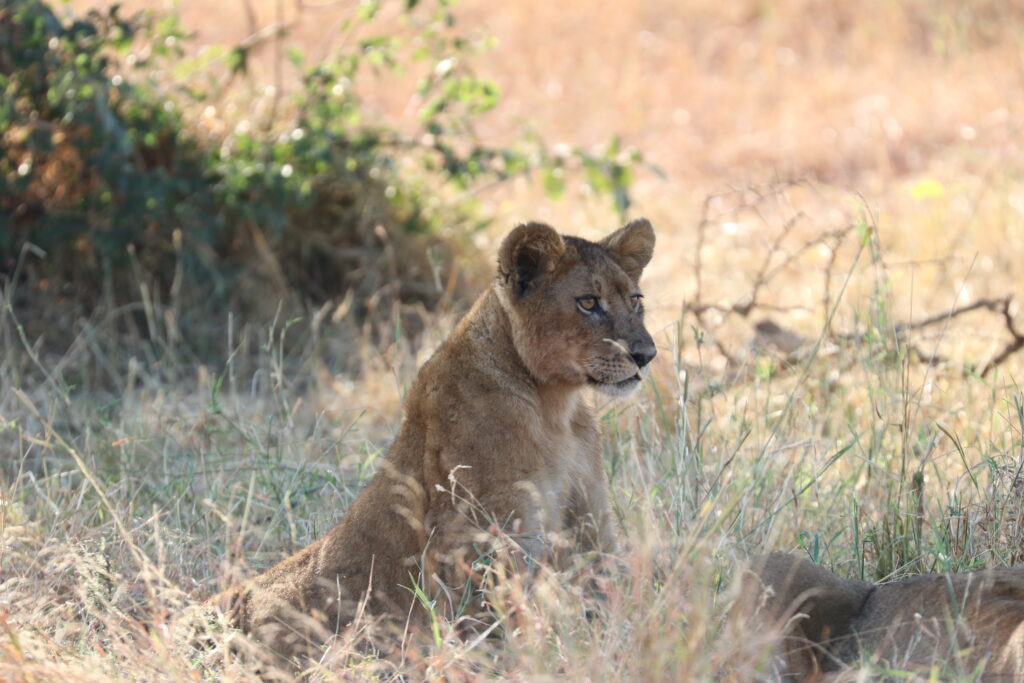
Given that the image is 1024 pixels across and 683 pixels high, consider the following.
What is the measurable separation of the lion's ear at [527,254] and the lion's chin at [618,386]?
15.0 inches

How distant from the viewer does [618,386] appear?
13.6 feet

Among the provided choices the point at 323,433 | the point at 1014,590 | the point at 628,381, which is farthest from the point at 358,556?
the point at 323,433

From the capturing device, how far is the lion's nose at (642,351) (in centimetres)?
407

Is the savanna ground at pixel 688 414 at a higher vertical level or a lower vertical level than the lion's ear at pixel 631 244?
lower

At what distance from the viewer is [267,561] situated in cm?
474

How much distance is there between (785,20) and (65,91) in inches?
472

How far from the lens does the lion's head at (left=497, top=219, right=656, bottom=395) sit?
408 centimetres

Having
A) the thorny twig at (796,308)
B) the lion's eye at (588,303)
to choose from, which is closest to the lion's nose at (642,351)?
the lion's eye at (588,303)

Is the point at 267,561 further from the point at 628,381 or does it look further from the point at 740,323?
the point at 740,323

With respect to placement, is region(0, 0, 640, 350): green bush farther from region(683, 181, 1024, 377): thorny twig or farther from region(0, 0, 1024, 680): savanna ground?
region(683, 181, 1024, 377): thorny twig

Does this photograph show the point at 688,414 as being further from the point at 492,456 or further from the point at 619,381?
the point at 492,456

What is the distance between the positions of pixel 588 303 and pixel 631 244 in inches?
15.6

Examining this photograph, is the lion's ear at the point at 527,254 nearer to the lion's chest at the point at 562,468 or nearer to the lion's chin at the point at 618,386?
the lion's chin at the point at 618,386

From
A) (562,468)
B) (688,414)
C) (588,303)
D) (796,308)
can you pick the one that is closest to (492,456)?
(562,468)
